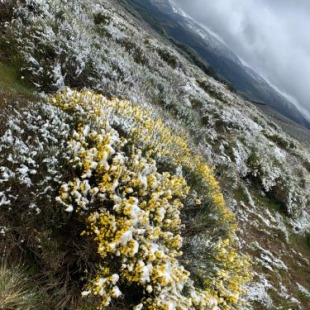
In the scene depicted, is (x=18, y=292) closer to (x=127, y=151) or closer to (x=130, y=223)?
(x=130, y=223)

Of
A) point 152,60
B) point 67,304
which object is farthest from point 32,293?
point 152,60

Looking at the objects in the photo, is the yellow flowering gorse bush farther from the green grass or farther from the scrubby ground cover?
the green grass

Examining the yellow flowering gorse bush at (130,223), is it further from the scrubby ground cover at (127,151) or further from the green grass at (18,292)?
the green grass at (18,292)

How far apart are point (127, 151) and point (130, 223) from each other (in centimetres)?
200

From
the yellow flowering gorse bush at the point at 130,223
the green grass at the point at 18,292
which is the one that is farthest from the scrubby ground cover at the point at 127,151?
the green grass at the point at 18,292

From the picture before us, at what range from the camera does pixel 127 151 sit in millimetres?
5809

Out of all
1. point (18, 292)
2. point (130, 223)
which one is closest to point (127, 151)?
point (130, 223)

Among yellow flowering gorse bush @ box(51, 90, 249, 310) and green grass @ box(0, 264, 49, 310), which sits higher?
yellow flowering gorse bush @ box(51, 90, 249, 310)

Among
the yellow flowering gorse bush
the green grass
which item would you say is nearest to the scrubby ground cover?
the yellow flowering gorse bush

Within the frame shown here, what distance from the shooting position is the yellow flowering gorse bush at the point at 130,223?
3.92 m

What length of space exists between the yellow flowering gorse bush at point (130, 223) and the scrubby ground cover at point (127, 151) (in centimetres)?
16

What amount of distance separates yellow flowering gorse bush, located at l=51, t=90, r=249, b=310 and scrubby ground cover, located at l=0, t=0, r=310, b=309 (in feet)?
0.51

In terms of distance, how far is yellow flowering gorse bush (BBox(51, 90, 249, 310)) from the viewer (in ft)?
12.9

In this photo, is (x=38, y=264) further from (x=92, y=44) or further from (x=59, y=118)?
(x=92, y=44)
